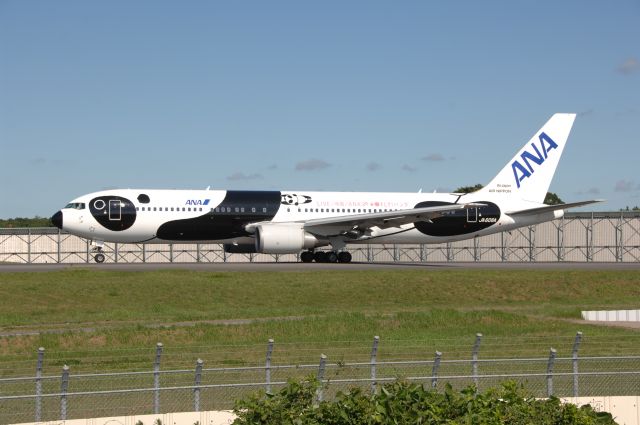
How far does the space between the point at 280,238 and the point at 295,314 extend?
60.0 feet

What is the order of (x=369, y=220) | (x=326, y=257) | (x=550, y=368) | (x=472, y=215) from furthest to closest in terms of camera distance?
(x=472, y=215), (x=326, y=257), (x=369, y=220), (x=550, y=368)

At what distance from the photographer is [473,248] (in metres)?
82.8

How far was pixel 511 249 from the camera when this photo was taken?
3273 inches

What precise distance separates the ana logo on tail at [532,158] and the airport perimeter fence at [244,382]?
38.0 meters

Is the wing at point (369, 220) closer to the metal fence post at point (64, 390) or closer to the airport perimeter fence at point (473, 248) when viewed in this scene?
the airport perimeter fence at point (473, 248)

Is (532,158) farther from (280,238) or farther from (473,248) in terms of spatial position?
(473,248)

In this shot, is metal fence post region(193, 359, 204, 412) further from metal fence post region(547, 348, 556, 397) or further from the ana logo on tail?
the ana logo on tail

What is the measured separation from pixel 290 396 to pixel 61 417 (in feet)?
15.1

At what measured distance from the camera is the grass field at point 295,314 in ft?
84.8

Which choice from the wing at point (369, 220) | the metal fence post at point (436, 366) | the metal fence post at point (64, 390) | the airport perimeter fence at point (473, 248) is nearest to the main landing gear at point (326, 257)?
the wing at point (369, 220)

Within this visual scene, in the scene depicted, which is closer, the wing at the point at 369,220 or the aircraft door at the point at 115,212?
the aircraft door at the point at 115,212

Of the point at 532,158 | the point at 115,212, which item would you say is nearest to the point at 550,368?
the point at 115,212

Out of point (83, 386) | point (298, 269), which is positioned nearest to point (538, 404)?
point (83, 386)

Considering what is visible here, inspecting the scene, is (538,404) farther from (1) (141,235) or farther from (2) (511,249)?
(2) (511,249)
